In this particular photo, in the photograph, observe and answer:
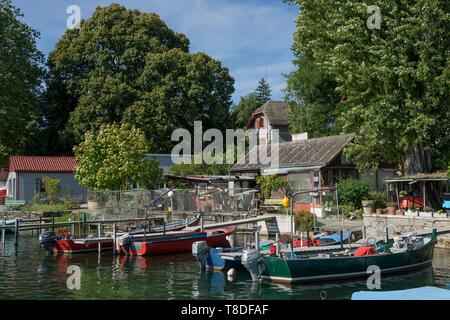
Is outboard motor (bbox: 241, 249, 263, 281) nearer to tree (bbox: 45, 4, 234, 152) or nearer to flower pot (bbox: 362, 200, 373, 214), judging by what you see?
flower pot (bbox: 362, 200, 373, 214)

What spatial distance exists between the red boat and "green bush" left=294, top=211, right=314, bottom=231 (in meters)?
4.54

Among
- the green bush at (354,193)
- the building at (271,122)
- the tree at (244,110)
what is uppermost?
the tree at (244,110)

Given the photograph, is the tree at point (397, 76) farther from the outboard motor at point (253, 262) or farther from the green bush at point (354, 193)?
the outboard motor at point (253, 262)

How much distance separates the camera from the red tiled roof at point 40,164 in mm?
51875

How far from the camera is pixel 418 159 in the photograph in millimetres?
33656

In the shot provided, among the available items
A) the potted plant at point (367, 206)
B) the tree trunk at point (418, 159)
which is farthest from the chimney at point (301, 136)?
the potted plant at point (367, 206)

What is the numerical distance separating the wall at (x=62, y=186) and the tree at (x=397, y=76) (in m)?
28.8

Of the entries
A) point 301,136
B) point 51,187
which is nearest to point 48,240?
point 51,187

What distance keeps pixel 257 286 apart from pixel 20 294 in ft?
27.0

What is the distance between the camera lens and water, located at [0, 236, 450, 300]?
18.8m

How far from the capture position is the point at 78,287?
20.0 m

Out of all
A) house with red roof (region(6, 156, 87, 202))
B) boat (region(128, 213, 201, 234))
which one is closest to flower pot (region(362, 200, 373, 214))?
boat (region(128, 213, 201, 234))
